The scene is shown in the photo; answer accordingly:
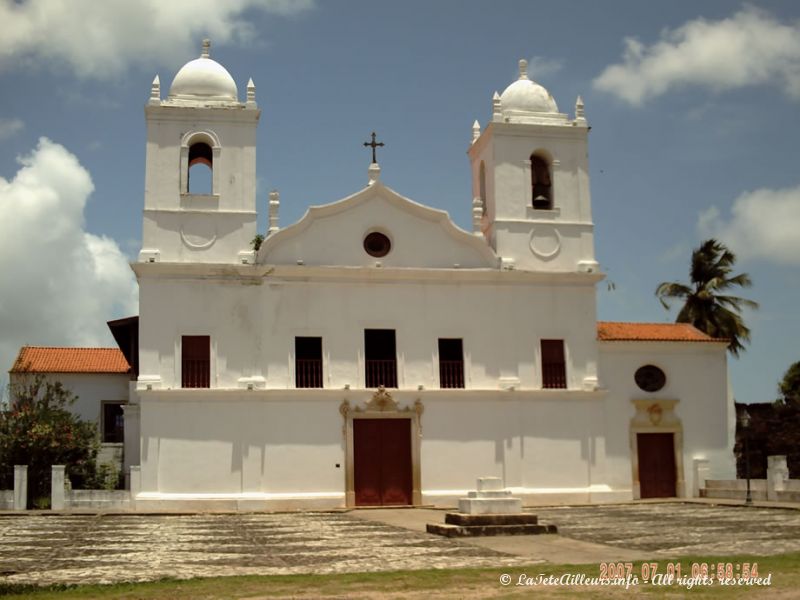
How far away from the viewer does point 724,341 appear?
29469 millimetres

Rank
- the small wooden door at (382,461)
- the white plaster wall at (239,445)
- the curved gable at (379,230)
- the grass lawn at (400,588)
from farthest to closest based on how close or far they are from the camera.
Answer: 1. the curved gable at (379,230)
2. the small wooden door at (382,461)
3. the white plaster wall at (239,445)
4. the grass lawn at (400,588)

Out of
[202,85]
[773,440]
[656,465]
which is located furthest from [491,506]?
[773,440]

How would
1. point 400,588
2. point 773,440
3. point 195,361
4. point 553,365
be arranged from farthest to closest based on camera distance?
point 773,440 < point 553,365 < point 195,361 < point 400,588

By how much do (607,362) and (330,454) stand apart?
8.48 meters

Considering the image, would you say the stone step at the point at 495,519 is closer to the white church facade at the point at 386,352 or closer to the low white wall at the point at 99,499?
the white church facade at the point at 386,352

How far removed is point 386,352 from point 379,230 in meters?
3.41

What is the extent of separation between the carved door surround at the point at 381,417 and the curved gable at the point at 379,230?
3779 mm

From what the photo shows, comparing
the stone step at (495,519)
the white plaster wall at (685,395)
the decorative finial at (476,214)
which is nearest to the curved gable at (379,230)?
the decorative finial at (476,214)

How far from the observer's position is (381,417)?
26688mm

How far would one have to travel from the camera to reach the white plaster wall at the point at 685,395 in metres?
28.6

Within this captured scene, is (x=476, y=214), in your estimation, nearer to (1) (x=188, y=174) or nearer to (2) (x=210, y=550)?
(1) (x=188, y=174)

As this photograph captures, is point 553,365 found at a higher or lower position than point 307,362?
lower

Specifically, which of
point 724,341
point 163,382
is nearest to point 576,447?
point 724,341

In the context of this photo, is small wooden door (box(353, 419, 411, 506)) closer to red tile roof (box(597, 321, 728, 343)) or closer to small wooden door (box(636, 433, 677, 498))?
red tile roof (box(597, 321, 728, 343))
